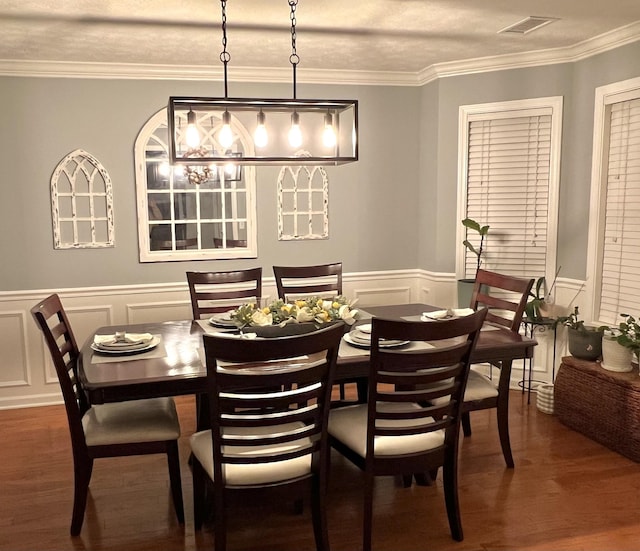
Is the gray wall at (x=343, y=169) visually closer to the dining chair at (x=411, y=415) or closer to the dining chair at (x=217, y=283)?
the dining chair at (x=217, y=283)

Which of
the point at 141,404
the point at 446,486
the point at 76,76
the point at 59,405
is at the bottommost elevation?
the point at 59,405

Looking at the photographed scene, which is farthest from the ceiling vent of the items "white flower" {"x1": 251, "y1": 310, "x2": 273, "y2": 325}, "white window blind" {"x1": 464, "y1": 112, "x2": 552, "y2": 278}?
"white flower" {"x1": 251, "y1": 310, "x2": 273, "y2": 325}

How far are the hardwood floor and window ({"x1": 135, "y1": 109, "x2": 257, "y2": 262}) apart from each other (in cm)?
161

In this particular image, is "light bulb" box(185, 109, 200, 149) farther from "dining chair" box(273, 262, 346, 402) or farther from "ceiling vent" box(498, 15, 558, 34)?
"ceiling vent" box(498, 15, 558, 34)

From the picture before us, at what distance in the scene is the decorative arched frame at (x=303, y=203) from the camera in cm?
479

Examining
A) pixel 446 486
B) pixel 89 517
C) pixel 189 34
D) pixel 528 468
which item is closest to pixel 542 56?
pixel 189 34

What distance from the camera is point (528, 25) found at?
358cm

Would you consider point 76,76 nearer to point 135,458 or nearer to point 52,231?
point 52,231

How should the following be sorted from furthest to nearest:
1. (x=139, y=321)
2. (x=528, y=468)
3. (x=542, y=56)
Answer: (x=139, y=321) < (x=542, y=56) < (x=528, y=468)

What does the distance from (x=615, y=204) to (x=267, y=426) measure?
292 cm

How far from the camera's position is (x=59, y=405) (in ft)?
14.5

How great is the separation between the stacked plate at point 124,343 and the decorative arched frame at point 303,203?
2.06 metres

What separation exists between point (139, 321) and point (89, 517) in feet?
6.46

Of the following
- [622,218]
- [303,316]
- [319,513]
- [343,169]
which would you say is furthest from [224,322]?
[622,218]
